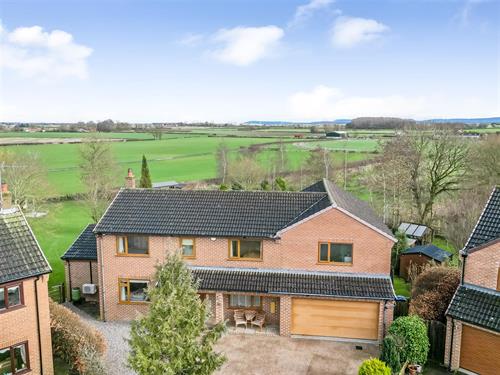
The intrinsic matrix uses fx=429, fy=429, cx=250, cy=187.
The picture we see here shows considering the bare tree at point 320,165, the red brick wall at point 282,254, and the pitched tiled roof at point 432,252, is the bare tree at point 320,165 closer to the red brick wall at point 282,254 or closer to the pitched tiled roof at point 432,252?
the pitched tiled roof at point 432,252

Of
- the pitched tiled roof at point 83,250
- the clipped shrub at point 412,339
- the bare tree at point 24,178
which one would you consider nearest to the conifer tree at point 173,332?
the clipped shrub at point 412,339

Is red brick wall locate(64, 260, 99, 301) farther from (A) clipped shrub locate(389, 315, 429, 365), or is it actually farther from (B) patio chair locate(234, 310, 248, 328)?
(A) clipped shrub locate(389, 315, 429, 365)

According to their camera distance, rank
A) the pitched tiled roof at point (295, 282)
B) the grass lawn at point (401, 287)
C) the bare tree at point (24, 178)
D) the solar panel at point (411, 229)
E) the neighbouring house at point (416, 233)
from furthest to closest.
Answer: the bare tree at point (24, 178), the solar panel at point (411, 229), the neighbouring house at point (416, 233), the grass lawn at point (401, 287), the pitched tiled roof at point (295, 282)

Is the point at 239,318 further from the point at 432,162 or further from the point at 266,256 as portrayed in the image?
the point at 432,162

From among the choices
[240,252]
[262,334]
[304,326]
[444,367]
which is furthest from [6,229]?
[444,367]

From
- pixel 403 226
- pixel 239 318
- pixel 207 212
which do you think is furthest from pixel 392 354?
pixel 403 226
